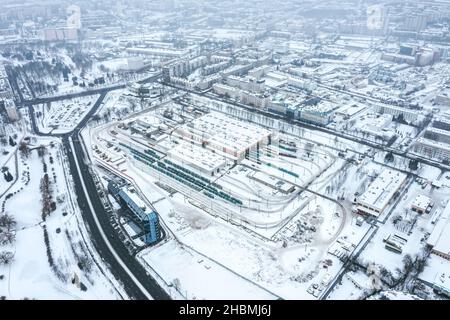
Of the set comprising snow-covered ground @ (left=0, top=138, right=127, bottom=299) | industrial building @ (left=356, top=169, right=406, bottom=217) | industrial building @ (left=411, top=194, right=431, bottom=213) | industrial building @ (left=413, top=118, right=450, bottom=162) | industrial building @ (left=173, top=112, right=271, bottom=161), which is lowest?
snow-covered ground @ (left=0, top=138, right=127, bottom=299)

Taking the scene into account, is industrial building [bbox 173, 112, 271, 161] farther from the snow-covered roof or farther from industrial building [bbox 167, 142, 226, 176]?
the snow-covered roof

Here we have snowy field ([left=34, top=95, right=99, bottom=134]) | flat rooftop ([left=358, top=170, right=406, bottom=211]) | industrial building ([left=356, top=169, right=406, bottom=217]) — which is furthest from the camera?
snowy field ([left=34, top=95, right=99, bottom=134])

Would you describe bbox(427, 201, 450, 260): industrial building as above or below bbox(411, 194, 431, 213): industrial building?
below

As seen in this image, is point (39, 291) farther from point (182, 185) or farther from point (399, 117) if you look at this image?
point (399, 117)

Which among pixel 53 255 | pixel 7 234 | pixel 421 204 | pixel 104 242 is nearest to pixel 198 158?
pixel 104 242

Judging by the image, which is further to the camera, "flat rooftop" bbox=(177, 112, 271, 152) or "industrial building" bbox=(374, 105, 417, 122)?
"industrial building" bbox=(374, 105, 417, 122)

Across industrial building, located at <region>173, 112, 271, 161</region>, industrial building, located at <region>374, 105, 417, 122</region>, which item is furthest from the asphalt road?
industrial building, located at <region>374, 105, 417, 122</region>

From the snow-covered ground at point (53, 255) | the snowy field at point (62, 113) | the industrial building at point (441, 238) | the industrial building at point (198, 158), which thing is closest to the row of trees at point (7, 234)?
the snow-covered ground at point (53, 255)

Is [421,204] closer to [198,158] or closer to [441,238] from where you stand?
[441,238]
